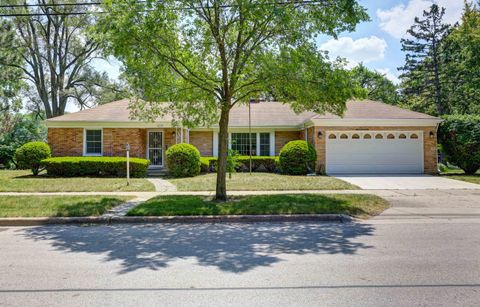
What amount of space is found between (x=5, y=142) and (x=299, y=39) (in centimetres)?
2431

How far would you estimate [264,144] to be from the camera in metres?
23.2

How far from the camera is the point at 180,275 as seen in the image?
4.64 metres

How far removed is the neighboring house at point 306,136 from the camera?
19484 mm

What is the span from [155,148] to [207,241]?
15714 mm

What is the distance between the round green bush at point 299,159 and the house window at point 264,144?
400 centimetres

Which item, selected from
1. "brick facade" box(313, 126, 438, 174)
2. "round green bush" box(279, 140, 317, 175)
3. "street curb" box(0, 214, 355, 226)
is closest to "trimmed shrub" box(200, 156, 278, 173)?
"round green bush" box(279, 140, 317, 175)

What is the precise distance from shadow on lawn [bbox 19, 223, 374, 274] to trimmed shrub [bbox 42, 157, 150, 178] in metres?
9.94

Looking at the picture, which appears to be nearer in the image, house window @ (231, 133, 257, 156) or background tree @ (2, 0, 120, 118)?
house window @ (231, 133, 257, 156)

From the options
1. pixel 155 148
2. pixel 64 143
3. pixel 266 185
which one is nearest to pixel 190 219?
pixel 266 185

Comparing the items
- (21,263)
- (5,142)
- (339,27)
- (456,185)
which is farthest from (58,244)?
(5,142)

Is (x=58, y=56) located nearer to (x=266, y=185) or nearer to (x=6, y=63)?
(x=6, y=63)

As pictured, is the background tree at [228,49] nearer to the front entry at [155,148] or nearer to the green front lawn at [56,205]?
the green front lawn at [56,205]

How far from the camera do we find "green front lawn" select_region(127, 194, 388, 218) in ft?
29.7

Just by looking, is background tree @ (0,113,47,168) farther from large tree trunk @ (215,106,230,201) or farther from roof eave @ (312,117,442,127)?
roof eave @ (312,117,442,127)
